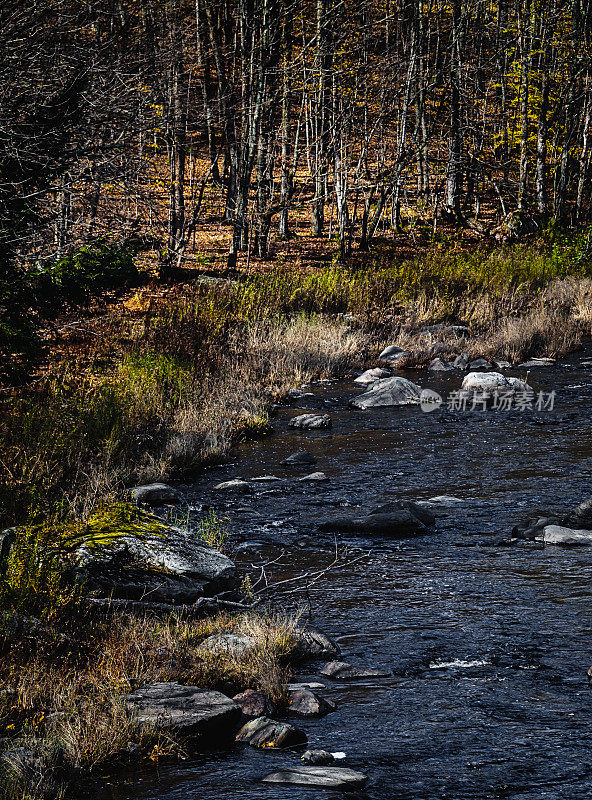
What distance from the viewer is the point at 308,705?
394 cm

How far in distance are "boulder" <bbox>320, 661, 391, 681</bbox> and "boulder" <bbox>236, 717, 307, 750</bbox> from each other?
2.05 ft

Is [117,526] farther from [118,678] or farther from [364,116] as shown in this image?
[364,116]

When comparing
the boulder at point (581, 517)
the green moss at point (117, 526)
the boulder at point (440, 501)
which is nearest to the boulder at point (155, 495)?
the green moss at point (117, 526)

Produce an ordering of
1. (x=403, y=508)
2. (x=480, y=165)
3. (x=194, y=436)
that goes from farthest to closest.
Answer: (x=480, y=165) → (x=194, y=436) → (x=403, y=508)

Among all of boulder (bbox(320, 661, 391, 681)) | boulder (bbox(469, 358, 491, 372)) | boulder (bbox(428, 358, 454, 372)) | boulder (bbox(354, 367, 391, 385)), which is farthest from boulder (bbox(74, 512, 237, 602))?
boulder (bbox(469, 358, 491, 372))

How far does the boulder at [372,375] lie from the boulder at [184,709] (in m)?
9.07

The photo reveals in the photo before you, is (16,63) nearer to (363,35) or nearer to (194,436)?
(194,436)

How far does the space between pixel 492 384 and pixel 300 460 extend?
397 centimetres

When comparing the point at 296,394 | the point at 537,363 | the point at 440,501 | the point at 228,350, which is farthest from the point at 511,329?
the point at 440,501

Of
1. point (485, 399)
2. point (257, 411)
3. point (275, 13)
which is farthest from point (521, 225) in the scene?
point (257, 411)

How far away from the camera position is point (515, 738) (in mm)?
3641

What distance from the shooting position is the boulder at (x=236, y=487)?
786 centimetres

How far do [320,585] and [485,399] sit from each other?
245 inches

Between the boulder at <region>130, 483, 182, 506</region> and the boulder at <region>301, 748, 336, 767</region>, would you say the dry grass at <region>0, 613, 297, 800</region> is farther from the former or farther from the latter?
the boulder at <region>130, 483, 182, 506</region>
